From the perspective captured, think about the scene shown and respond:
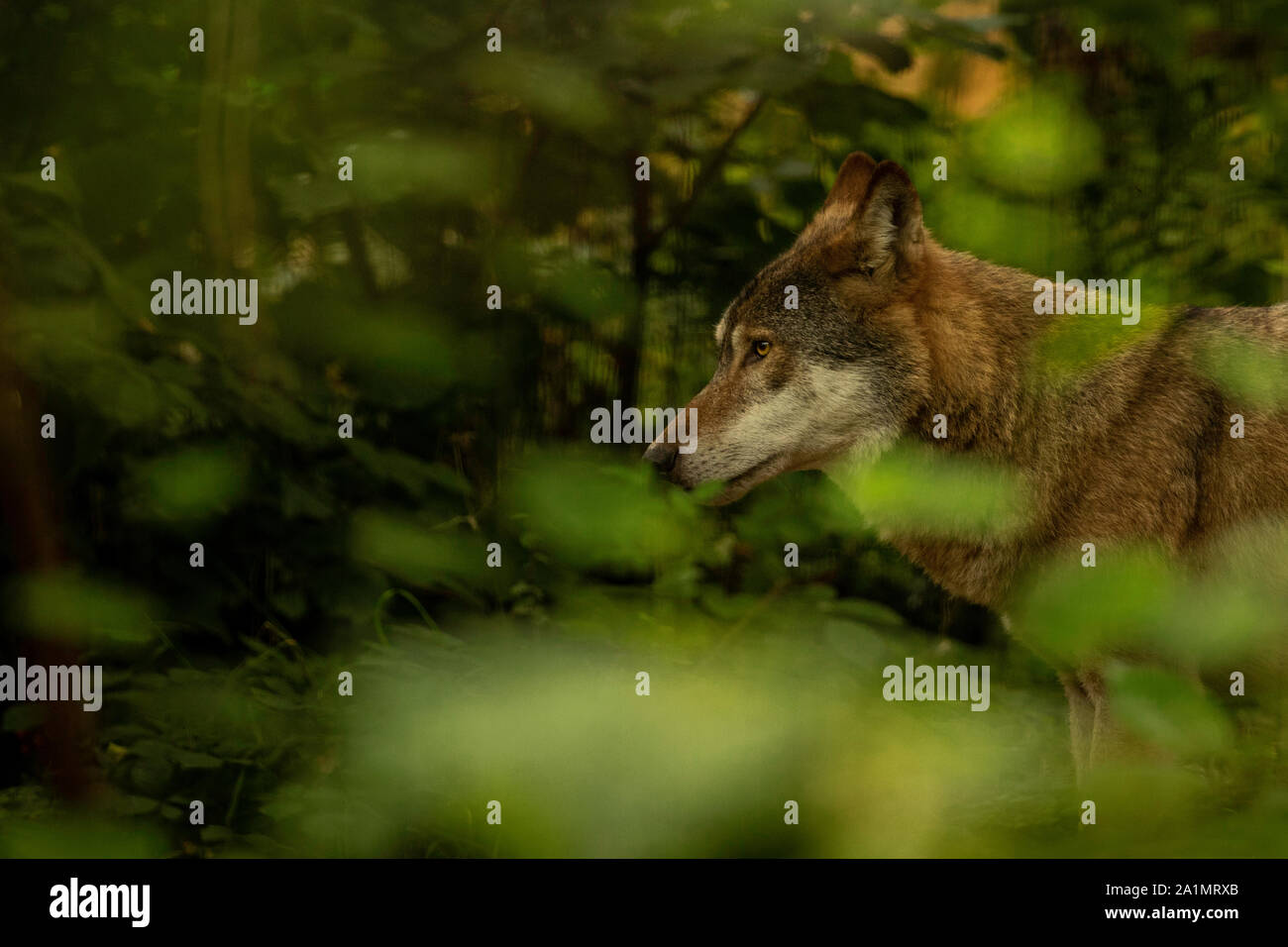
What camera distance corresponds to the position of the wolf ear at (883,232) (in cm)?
372

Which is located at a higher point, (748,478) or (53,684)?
(748,478)

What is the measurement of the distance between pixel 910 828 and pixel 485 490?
10.9 ft

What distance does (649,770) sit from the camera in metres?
1.33

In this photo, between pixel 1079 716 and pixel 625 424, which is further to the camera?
pixel 625 424

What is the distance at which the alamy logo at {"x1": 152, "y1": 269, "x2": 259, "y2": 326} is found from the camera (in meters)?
3.52

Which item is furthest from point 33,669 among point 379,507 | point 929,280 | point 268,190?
point 929,280

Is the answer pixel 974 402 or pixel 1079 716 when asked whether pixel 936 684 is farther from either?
pixel 974 402

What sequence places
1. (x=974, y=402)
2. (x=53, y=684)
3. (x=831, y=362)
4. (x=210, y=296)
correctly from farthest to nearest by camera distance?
(x=831, y=362), (x=974, y=402), (x=210, y=296), (x=53, y=684)

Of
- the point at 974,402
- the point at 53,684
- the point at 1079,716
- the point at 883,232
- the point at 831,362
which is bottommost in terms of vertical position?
the point at 1079,716

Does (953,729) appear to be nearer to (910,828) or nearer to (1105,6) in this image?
(910,828)

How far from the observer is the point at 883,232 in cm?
386

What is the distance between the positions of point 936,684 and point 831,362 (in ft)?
4.05

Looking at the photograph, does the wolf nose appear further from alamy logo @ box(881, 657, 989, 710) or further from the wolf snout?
alamy logo @ box(881, 657, 989, 710)

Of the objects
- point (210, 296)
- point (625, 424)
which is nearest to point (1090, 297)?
point (625, 424)
